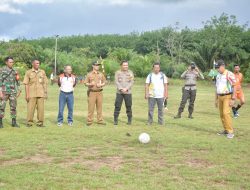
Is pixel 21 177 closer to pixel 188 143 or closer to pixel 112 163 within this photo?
pixel 112 163

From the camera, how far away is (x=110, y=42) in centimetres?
8375

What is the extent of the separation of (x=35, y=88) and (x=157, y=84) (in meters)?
3.74

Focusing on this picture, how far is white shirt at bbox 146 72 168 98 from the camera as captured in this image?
523 inches

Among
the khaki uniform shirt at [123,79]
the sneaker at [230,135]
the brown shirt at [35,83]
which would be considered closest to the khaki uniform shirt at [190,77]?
the khaki uniform shirt at [123,79]

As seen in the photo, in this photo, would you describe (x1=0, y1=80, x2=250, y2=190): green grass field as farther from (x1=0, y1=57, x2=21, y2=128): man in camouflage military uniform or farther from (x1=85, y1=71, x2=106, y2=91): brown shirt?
(x1=85, y1=71, x2=106, y2=91): brown shirt

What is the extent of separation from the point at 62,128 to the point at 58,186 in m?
6.26

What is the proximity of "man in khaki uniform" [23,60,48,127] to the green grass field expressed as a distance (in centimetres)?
61

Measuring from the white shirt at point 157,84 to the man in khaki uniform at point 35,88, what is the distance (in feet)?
10.8

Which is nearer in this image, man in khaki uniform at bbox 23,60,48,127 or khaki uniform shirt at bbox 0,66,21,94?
khaki uniform shirt at bbox 0,66,21,94

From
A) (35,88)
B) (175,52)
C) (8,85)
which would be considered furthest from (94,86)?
(175,52)

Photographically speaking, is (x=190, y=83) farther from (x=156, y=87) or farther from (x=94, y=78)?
(x=94, y=78)

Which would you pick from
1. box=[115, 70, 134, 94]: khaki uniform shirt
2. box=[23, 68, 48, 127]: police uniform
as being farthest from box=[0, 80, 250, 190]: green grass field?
box=[115, 70, 134, 94]: khaki uniform shirt

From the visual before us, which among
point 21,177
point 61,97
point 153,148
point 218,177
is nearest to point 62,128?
point 61,97

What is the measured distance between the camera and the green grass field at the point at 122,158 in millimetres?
6512
